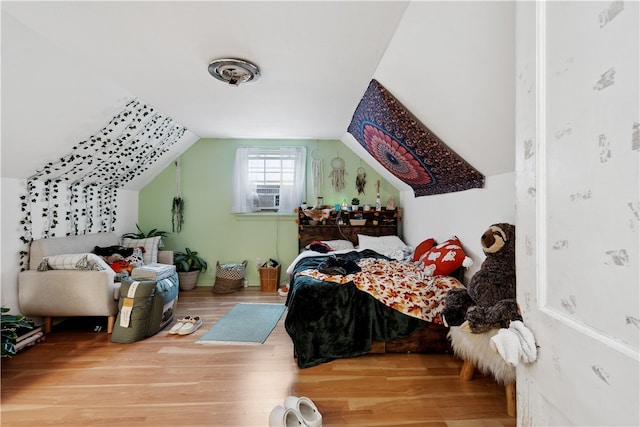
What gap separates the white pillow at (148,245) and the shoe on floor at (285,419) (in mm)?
3058

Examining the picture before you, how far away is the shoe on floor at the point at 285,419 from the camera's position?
5.12 feet

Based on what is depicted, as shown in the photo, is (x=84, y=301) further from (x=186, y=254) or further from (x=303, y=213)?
(x=303, y=213)

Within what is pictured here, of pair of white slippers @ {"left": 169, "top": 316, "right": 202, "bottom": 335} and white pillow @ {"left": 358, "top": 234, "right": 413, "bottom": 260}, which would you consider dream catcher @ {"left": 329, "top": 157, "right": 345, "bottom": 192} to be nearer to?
white pillow @ {"left": 358, "top": 234, "right": 413, "bottom": 260}

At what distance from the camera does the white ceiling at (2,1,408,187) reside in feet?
5.20

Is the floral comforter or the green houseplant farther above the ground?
the floral comforter

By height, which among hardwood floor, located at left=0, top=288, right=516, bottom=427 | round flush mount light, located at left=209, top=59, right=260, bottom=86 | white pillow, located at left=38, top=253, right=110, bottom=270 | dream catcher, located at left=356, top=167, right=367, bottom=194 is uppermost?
round flush mount light, located at left=209, top=59, right=260, bottom=86

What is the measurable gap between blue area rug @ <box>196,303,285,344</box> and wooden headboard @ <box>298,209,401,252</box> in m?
1.19

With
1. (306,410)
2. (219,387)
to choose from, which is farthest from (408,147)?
(219,387)

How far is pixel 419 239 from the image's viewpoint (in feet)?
12.4

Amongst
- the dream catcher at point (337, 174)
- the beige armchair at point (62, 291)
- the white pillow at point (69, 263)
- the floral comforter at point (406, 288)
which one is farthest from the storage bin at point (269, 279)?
the white pillow at point (69, 263)

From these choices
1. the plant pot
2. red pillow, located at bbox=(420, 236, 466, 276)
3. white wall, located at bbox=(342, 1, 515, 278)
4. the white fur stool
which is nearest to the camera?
white wall, located at bbox=(342, 1, 515, 278)

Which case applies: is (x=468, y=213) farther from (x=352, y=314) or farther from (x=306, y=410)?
(x=306, y=410)

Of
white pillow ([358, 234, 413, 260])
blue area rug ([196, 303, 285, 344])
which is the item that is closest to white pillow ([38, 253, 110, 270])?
blue area rug ([196, 303, 285, 344])

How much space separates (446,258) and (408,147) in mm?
1117
